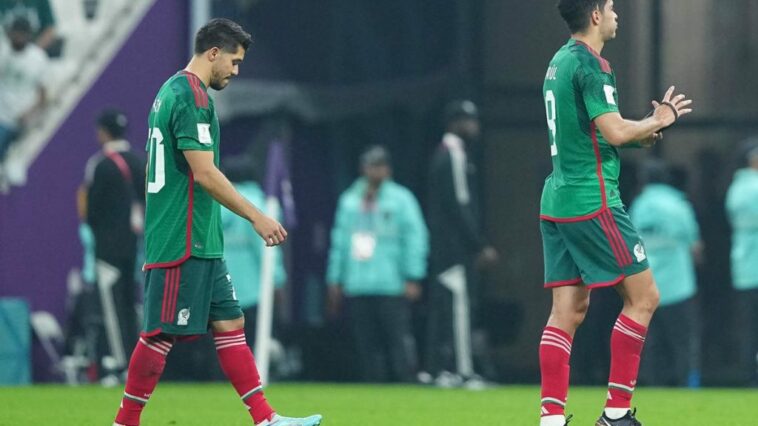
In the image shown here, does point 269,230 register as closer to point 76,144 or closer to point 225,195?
point 225,195

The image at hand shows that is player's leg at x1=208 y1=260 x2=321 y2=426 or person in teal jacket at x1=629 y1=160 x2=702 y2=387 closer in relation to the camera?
player's leg at x1=208 y1=260 x2=321 y2=426

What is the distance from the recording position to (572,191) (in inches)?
331

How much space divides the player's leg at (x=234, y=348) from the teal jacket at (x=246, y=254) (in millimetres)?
7295

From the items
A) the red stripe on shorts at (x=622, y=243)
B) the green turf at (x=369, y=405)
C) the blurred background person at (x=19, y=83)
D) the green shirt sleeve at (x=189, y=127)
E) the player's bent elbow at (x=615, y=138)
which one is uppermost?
the blurred background person at (x=19, y=83)

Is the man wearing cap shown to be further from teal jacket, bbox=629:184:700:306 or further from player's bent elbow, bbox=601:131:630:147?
player's bent elbow, bbox=601:131:630:147

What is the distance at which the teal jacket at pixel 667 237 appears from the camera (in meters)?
15.9

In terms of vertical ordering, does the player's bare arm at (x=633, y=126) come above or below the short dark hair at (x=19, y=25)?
below

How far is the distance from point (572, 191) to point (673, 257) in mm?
7813

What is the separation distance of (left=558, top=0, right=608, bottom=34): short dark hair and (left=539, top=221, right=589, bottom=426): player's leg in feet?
3.20

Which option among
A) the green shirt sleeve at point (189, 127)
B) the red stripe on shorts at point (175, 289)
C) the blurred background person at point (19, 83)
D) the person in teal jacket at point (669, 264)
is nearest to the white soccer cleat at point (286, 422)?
the red stripe on shorts at point (175, 289)

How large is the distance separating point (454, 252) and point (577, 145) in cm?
752

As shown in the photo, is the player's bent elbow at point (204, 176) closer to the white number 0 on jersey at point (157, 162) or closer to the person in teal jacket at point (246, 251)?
the white number 0 on jersey at point (157, 162)

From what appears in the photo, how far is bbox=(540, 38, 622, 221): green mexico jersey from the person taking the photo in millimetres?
8328

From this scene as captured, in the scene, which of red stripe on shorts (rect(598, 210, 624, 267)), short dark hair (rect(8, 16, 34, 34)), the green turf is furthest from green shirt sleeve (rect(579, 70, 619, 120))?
short dark hair (rect(8, 16, 34, 34))
